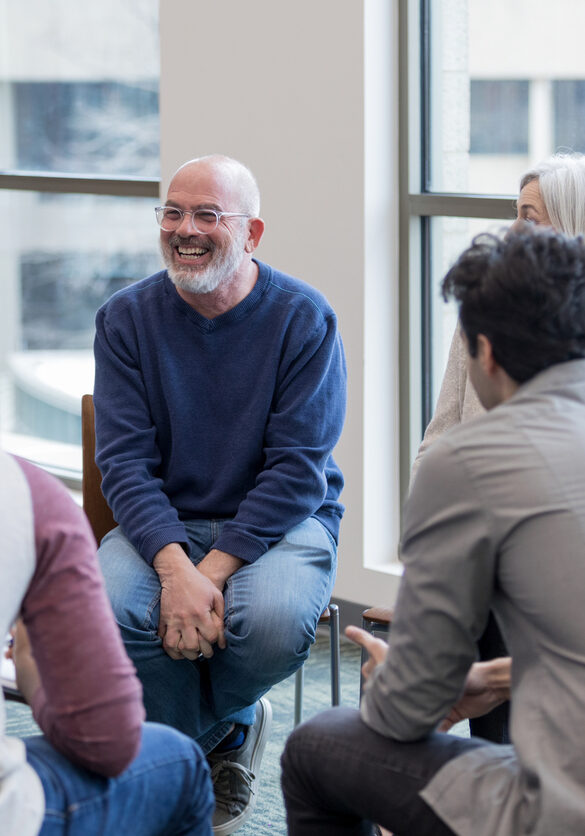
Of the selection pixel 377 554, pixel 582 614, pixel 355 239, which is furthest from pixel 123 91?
pixel 582 614

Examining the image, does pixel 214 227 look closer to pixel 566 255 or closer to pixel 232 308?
pixel 232 308

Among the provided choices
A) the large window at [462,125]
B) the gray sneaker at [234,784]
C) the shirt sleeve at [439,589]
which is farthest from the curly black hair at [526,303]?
the large window at [462,125]

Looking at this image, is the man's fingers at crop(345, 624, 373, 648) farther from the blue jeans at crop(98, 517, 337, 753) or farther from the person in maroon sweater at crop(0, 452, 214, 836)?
the blue jeans at crop(98, 517, 337, 753)

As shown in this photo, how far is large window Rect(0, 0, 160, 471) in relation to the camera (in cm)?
450

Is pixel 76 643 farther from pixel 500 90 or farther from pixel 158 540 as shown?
pixel 500 90

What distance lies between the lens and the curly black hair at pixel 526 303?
1449 mm

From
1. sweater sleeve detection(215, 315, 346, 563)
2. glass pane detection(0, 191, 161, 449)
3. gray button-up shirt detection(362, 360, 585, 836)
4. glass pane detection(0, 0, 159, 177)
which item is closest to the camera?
gray button-up shirt detection(362, 360, 585, 836)

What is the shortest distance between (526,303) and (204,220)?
4.07 ft

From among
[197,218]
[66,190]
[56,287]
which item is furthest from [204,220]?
[56,287]

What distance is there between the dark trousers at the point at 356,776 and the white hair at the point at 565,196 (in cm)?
117

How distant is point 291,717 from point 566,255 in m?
1.94

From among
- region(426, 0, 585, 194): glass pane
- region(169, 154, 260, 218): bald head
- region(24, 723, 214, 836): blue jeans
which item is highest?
region(426, 0, 585, 194): glass pane

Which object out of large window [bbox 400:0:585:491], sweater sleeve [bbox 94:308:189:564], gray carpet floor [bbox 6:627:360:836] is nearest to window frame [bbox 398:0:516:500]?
large window [bbox 400:0:585:491]

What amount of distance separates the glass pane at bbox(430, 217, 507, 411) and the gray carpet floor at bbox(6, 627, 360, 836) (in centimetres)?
87
